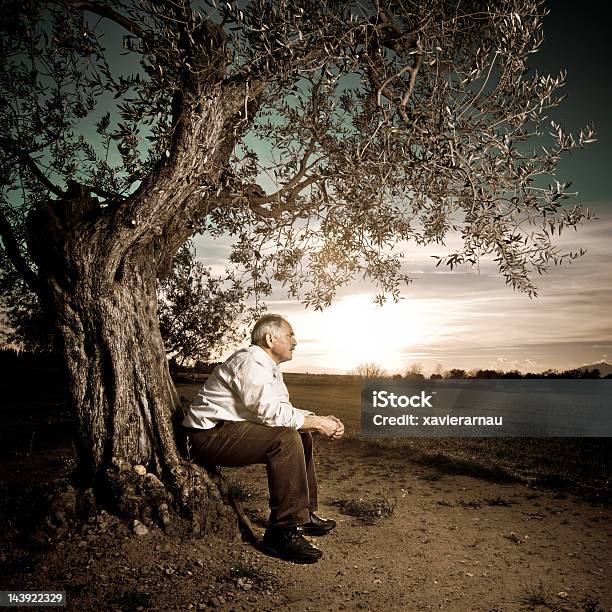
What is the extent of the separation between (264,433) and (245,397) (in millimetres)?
433

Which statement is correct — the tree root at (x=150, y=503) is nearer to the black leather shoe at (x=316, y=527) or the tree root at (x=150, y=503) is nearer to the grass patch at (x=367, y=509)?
the black leather shoe at (x=316, y=527)

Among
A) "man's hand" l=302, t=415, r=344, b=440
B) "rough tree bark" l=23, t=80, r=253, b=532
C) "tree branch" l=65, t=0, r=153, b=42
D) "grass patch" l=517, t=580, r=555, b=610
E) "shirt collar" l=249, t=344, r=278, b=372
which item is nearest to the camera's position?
"grass patch" l=517, t=580, r=555, b=610

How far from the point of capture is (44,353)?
1673 centimetres

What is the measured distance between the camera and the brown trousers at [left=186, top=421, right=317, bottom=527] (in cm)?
467

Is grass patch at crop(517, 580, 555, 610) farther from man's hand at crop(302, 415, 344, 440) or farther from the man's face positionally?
the man's face

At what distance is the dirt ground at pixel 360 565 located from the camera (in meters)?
4.09

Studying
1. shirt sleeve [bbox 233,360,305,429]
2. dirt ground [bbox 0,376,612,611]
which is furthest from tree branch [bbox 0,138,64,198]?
shirt sleeve [bbox 233,360,305,429]

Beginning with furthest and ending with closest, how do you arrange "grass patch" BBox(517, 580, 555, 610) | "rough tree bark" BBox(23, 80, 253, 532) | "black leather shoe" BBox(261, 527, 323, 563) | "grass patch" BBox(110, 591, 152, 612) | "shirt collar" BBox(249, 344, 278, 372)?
"rough tree bark" BBox(23, 80, 253, 532) → "shirt collar" BBox(249, 344, 278, 372) → "black leather shoe" BBox(261, 527, 323, 563) → "grass patch" BBox(517, 580, 555, 610) → "grass patch" BBox(110, 591, 152, 612)

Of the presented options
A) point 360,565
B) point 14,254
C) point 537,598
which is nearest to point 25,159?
point 14,254

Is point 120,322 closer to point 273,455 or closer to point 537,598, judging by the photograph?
point 273,455

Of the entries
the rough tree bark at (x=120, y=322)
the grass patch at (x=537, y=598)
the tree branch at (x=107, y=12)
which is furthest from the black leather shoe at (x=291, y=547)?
the tree branch at (x=107, y=12)

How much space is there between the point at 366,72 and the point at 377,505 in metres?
6.29

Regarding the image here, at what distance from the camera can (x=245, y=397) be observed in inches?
189

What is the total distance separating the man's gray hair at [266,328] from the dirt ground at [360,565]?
2.25m
